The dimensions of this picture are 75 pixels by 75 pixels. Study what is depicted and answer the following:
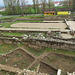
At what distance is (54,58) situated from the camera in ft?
37.7

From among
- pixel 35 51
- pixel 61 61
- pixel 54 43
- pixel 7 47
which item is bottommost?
pixel 61 61

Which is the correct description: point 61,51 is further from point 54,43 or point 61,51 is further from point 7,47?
point 7,47

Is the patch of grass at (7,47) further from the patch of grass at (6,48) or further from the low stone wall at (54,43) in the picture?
the low stone wall at (54,43)

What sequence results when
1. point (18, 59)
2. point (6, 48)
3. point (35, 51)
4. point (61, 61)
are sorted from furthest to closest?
point (6, 48), point (35, 51), point (18, 59), point (61, 61)

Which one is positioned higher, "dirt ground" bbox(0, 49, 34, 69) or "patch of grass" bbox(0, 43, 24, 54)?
"patch of grass" bbox(0, 43, 24, 54)

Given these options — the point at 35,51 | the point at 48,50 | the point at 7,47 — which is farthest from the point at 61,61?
the point at 7,47

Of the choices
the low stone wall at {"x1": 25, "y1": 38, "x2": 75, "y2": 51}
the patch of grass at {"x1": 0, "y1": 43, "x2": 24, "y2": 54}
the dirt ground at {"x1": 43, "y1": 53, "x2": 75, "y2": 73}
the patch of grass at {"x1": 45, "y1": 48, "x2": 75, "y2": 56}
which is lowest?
the dirt ground at {"x1": 43, "y1": 53, "x2": 75, "y2": 73}

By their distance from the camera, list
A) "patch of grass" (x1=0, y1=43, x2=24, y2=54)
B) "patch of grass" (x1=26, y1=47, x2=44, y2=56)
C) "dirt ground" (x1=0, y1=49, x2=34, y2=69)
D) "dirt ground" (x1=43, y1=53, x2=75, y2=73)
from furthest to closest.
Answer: "patch of grass" (x1=0, y1=43, x2=24, y2=54) → "patch of grass" (x1=26, y1=47, x2=44, y2=56) → "dirt ground" (x1=0, y1=49, x2=34, y2=69) → "dirt ground" (x1=43, y1=53, x2=75, y2=73)

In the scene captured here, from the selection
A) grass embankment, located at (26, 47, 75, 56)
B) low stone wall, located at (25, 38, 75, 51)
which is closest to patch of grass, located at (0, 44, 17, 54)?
grass embankment, located at (26, 47, 75, 56)

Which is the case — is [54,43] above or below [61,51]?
above

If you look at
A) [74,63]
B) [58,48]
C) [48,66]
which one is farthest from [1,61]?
[74,63]

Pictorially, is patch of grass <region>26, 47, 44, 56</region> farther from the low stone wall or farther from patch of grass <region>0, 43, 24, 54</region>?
patch of grass <region>0, 43, 24, 54</region>

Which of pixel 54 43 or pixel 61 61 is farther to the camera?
pixel 54 43

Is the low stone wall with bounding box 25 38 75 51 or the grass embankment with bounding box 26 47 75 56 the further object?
the low stone wall with bounding box 25 38 75 51
